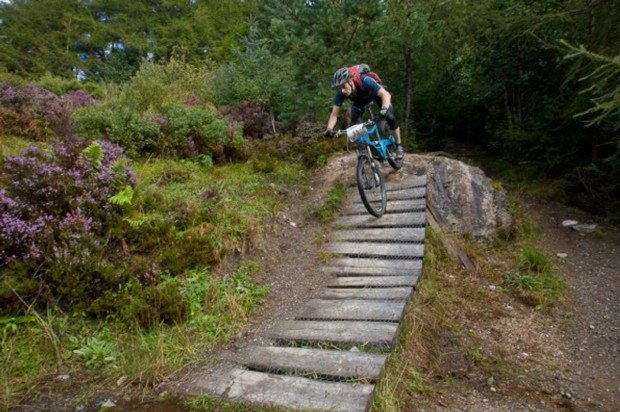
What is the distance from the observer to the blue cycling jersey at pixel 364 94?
281 inches

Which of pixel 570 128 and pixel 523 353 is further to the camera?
pixel 570 128

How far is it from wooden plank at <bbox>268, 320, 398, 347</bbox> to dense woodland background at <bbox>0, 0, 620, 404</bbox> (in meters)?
0.77

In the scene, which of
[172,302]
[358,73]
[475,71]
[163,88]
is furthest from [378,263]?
[475,71]

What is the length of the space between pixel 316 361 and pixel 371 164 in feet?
12.9

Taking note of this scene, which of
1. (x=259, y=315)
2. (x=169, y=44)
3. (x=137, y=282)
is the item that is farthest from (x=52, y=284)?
(x=169, y=44)

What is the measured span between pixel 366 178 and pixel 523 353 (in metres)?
3.54

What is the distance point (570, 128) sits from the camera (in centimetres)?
1020

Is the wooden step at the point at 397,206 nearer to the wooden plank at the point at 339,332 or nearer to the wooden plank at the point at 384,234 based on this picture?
the wooden plank at the point at 384,234

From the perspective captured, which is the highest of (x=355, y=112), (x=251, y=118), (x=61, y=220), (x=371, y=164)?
(x=251, y=118)

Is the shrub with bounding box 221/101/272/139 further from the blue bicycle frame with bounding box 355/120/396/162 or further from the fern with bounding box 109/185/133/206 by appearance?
the fern with bounding box 109/185/133/206

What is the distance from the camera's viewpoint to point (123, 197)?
217 inches

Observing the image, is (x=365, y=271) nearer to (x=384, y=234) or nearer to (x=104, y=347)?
(x=384, y=234)

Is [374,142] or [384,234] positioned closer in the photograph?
[384,234]

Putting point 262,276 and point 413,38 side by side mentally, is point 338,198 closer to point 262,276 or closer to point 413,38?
point 262,276
